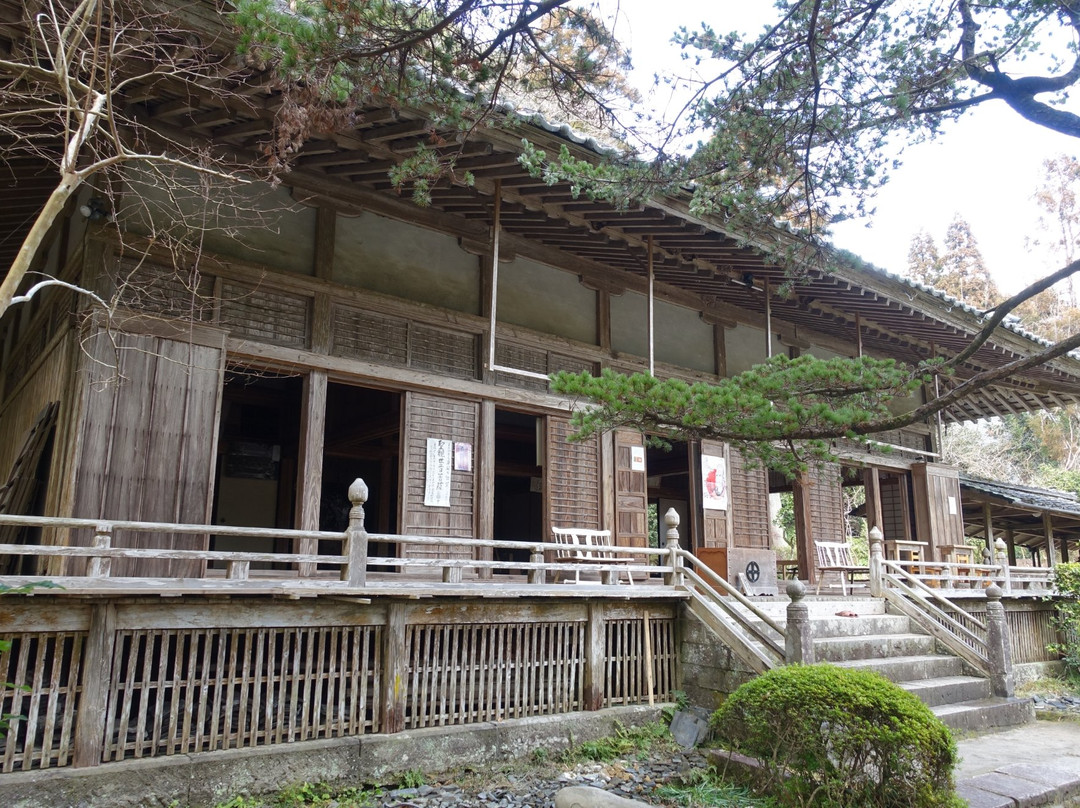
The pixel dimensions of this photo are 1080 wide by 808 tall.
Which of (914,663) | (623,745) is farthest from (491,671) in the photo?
(914,663)

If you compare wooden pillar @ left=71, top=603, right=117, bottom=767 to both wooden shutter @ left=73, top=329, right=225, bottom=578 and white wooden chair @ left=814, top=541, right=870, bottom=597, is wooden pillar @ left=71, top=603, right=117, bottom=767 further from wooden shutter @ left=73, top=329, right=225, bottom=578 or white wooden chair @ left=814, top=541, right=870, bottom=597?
white wooden chair @ left=814, top=541, right=870, bottom=597

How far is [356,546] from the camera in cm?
662

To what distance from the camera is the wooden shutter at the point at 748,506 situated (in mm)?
11971

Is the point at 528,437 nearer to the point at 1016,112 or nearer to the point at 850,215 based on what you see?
the point at 850,215

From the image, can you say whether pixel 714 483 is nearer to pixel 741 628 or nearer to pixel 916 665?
pixel 741 628

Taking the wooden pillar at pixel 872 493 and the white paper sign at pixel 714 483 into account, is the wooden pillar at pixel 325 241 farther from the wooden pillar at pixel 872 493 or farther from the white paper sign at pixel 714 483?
the wooden pillar at pixel 872 493

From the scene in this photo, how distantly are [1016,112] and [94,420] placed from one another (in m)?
7.39

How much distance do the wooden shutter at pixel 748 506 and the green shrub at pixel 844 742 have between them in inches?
245

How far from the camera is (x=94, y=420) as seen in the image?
6.96m

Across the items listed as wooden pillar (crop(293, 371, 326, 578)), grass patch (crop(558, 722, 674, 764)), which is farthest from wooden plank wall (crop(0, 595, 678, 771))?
wooden pillar (crop(293, 371, 326, 578))

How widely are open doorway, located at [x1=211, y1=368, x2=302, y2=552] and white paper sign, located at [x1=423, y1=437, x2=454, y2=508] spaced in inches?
161

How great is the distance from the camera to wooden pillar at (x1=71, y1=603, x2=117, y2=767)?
5.42 meters

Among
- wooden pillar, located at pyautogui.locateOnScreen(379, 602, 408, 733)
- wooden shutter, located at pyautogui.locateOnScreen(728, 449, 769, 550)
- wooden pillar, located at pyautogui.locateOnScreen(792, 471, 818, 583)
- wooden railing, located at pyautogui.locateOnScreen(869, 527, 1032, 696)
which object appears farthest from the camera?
wooden pillar, located at pyautogui.locateOnScreen(792, 471, 818, 583)

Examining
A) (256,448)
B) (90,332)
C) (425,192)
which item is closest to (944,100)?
(425,192)
